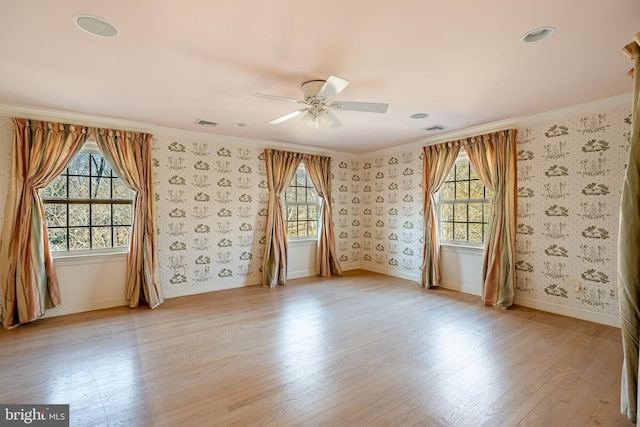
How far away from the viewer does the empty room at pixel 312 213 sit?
192 cm

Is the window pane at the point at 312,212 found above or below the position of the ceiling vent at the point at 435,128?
below

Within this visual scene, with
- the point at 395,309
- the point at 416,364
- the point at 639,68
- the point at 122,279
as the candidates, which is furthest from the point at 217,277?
the point at 639,68

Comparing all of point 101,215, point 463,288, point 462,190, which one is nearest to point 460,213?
point 462,190

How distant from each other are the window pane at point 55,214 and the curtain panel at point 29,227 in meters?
0.20

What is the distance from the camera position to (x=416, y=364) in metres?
2.54

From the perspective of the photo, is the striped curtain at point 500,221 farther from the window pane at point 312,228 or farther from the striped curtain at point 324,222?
the window pane at point 312,228

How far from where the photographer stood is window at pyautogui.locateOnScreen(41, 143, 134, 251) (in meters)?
3.82

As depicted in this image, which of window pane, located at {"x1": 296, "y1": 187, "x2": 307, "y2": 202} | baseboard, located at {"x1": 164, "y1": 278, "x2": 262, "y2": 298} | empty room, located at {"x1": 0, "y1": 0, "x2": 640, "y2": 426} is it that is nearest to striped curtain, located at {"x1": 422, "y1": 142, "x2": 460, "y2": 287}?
empty room, located at {"x1": 0, "y1": 0, "x2": 640, "y2": 426}

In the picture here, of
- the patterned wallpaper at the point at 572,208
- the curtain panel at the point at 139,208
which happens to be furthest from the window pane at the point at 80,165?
the patterned wallpaper at the point at 572,208

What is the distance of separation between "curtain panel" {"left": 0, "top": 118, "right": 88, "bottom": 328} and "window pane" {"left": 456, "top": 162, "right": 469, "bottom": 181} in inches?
220

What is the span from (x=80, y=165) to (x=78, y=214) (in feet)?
2.16

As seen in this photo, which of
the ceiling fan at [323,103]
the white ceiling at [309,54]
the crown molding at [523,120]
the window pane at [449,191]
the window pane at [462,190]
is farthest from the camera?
the window pane at [449,191]

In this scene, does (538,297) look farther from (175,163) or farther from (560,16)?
(175,163)

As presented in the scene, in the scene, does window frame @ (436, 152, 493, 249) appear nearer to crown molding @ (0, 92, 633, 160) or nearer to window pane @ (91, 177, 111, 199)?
crown molding @ (0, 92, 633, 160)
